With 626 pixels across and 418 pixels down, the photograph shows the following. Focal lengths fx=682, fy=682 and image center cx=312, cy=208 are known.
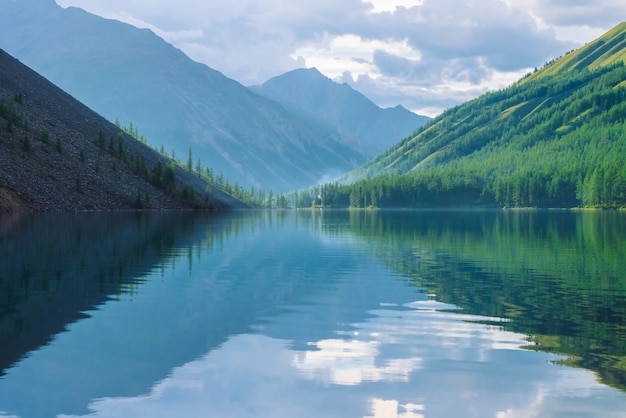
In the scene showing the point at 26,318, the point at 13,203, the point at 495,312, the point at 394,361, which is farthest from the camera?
the point at 13,203

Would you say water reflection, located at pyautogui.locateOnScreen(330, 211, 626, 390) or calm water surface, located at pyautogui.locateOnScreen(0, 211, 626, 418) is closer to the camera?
calm water surface, located at pyautogui.locateOnScreen(0, 211, 626, 418)

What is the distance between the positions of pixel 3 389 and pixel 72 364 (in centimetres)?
296

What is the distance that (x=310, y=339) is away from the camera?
26.5 metres

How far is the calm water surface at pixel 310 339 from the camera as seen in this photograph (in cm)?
1905

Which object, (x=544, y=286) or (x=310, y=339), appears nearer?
(x=310, y=339)

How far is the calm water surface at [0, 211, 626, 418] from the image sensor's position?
62.5 ft

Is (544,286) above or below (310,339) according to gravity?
above

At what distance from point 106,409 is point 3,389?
3.43m

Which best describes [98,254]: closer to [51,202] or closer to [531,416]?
[531,416]

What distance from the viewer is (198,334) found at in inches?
1062

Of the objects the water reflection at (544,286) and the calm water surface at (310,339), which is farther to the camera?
the water reflection at (544,286)

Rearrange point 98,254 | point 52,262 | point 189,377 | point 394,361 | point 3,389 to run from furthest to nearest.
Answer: point 98,254, point 52,262, point 394,361, point 189,377, point 3,389

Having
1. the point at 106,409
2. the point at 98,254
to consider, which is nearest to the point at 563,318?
the point at 106,409

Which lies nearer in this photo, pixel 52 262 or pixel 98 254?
pixel 52 262
